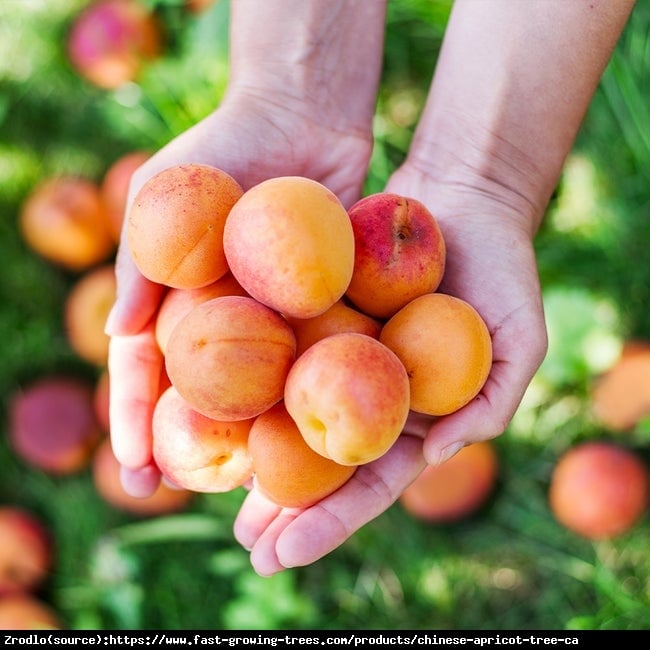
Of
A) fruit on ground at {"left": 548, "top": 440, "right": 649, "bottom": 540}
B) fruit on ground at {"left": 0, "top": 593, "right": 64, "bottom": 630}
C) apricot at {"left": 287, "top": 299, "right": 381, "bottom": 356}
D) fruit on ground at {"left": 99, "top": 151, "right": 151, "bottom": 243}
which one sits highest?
apricot at {"left": 287, "top": 299, "right": 381, "bottom": 356}

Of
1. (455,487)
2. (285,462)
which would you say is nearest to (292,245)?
(285,462)

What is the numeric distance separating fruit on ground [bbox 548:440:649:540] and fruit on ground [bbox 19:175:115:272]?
211 cm

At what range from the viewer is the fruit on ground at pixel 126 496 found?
113 inches

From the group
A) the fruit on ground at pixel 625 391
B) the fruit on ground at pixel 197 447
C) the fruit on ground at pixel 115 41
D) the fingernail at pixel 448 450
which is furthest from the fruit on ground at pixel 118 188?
the fruit on ground at pixel 625 391

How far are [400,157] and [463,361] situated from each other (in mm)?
1665

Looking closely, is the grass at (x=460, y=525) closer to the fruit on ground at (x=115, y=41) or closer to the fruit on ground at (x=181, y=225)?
the fruit on ground at (x=115, y=41)

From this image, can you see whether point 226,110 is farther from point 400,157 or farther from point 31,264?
point 31,264

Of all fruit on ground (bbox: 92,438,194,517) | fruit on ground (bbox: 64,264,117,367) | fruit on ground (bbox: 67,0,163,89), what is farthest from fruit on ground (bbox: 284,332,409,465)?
fruit on ground (bbox: 67,0,163,89)

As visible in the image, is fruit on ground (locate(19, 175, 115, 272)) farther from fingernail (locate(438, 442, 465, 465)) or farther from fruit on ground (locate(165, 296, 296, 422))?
fingernail (locate(438, 442, 465, 465))

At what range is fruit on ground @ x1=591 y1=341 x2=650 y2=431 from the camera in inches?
101

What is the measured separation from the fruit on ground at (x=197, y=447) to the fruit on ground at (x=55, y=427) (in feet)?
4.26

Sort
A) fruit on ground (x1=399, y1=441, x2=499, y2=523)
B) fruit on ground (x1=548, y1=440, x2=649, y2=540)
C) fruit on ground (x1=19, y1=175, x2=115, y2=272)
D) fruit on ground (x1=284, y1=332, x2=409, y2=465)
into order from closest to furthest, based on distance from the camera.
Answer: fruit on ground (x1=284, y1=332, x2=409, y2=465)
fruit on ground (x1=548, y1=440, x2=649, y2=540)
fruit on ground (x1=399, y1=441, x2=499, y2=523)
fruit on ground (x1=19, y1=175, x2=115, y2=272)
